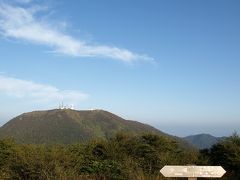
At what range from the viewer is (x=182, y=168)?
9.56 metres

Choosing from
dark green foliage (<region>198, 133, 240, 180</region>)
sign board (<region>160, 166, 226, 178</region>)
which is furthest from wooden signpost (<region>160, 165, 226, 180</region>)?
dark green foliage (<region>198, 133, 240, 180</region>)

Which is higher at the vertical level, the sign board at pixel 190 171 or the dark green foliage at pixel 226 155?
the dark green foliage at pixel 226 155

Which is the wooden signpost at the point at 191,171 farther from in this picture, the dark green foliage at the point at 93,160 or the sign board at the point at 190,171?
the dark green foliage at the point at 93,160

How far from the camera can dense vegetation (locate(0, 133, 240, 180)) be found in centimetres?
1706

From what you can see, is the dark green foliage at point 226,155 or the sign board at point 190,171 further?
the dark green foliage at point 226,155

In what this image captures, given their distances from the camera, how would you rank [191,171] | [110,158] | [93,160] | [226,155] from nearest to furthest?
Result: [191,171], [93,160], [226,155], [110,158]

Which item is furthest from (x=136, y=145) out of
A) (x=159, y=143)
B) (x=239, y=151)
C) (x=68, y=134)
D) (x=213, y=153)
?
(x=68, y=134)

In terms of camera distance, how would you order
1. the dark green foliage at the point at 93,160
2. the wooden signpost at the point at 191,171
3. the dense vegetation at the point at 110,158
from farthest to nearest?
1. the dense vegetation at the point at 110,158
2. the dark green foliage at the point at 93,160
3. the wooden signpost at the point at 191,171

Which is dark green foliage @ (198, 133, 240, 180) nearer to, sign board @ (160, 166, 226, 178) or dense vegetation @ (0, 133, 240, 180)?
dense vegetation @ (0, 133, 240, 180)

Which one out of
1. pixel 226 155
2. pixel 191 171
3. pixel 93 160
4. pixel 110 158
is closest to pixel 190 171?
pixel 191 171

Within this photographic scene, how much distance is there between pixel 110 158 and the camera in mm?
27609

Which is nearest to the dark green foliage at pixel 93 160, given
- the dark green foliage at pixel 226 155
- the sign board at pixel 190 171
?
the dark green foliage at pixel 226 155

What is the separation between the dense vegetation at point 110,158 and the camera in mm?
17062

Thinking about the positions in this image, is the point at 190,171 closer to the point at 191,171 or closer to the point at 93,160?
the point at 191,171
